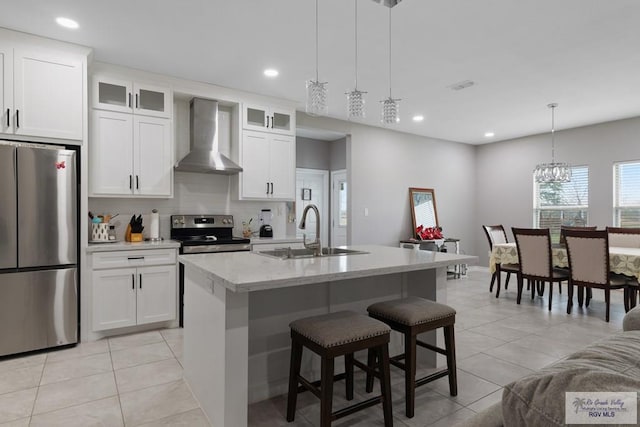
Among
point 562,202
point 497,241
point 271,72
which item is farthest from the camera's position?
point 562,202

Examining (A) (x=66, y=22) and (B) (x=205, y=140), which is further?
(B) (x=205, y=140)

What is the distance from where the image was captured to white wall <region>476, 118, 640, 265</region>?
5871mm

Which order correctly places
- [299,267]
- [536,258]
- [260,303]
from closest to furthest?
[299,267] → [260,303] → [536,258]

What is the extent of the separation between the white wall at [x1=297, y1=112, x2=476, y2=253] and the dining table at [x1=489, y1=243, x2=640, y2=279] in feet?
6.20

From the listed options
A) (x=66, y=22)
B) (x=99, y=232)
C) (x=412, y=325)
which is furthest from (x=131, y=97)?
(x=412, y=325)

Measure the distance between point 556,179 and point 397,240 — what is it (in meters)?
2.64

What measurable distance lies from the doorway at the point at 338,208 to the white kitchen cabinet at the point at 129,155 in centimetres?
404

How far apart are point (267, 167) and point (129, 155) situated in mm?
1574

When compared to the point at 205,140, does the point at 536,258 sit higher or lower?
lower

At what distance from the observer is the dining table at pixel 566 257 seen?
3.89 meters

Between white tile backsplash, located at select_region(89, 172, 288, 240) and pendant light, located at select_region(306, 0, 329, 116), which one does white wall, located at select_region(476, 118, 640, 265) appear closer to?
white tile backsplash, located at select_region(89, 172, 288, 240)

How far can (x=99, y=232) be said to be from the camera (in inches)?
146

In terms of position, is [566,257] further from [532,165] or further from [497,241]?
[532,165]

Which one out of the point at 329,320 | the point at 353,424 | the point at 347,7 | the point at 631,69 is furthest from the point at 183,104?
the point at 631,69
